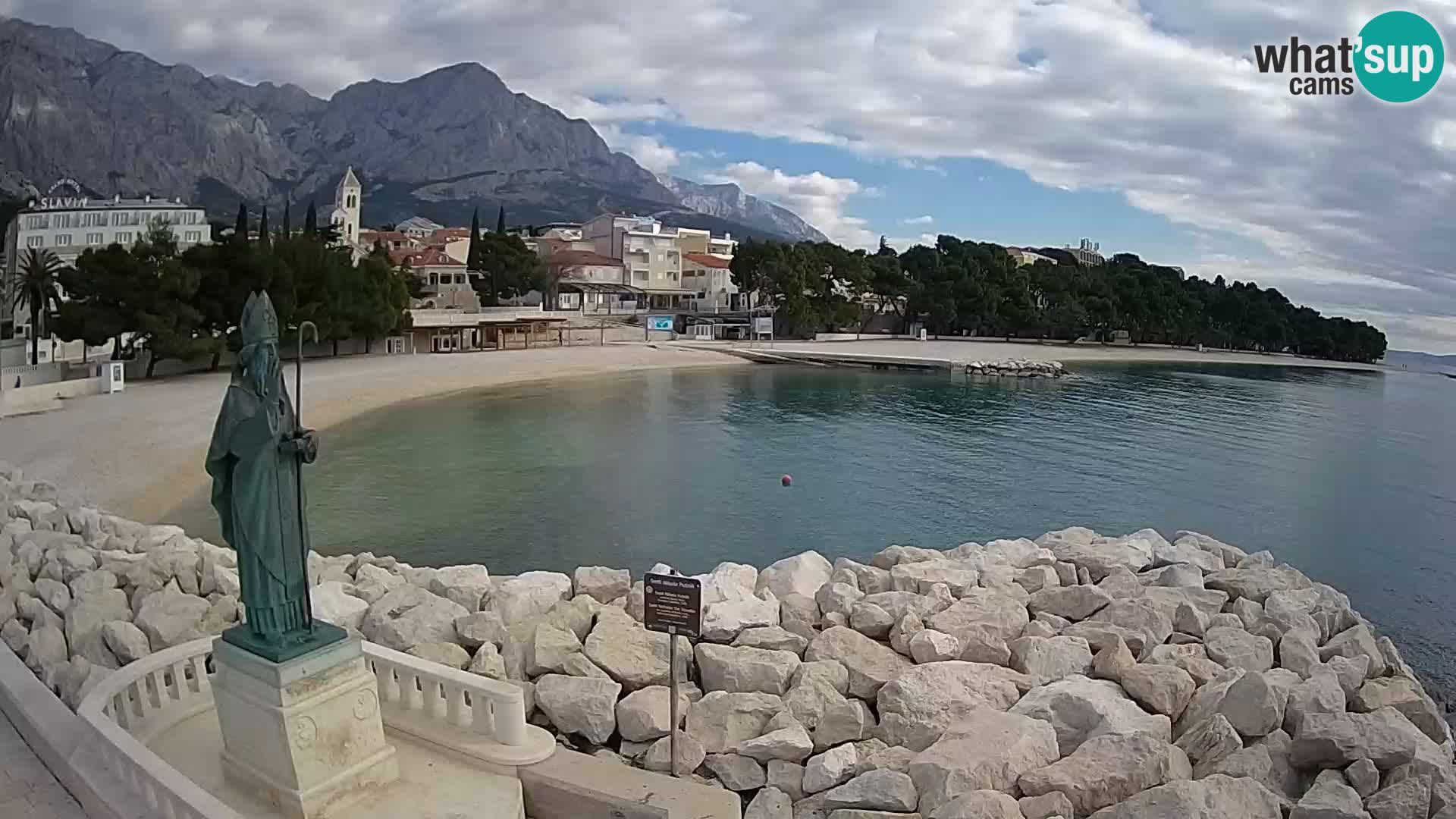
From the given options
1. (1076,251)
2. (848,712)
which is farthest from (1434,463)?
(1076,251)

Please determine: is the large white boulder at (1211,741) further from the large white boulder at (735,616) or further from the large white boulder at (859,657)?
the large white boulder at (735,616)

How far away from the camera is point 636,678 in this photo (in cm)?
594

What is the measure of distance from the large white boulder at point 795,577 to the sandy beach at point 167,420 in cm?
998

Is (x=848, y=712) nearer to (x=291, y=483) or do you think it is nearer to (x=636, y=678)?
(x=636, y=678)

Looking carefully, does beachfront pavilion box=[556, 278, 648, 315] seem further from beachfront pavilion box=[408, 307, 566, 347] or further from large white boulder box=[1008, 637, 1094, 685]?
large white boulder box=[1008, 637, 1094, 685]

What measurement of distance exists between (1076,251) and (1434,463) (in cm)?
10495

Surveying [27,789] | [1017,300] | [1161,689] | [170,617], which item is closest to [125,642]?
[170,617]

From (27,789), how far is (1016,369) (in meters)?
46.7

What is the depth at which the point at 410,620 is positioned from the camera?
6.68m

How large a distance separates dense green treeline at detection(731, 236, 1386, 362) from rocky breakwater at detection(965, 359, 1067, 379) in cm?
1211

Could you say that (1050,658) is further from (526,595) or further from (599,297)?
(599,297)

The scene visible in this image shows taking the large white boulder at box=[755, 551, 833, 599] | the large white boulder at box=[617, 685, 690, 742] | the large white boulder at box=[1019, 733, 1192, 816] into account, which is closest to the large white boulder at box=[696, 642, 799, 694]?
the large white boulder at box=[617, 685, 690, 742]

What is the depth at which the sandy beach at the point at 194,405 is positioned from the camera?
1498 centimetres

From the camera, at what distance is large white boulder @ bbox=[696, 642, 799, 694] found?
5969 millimetres
